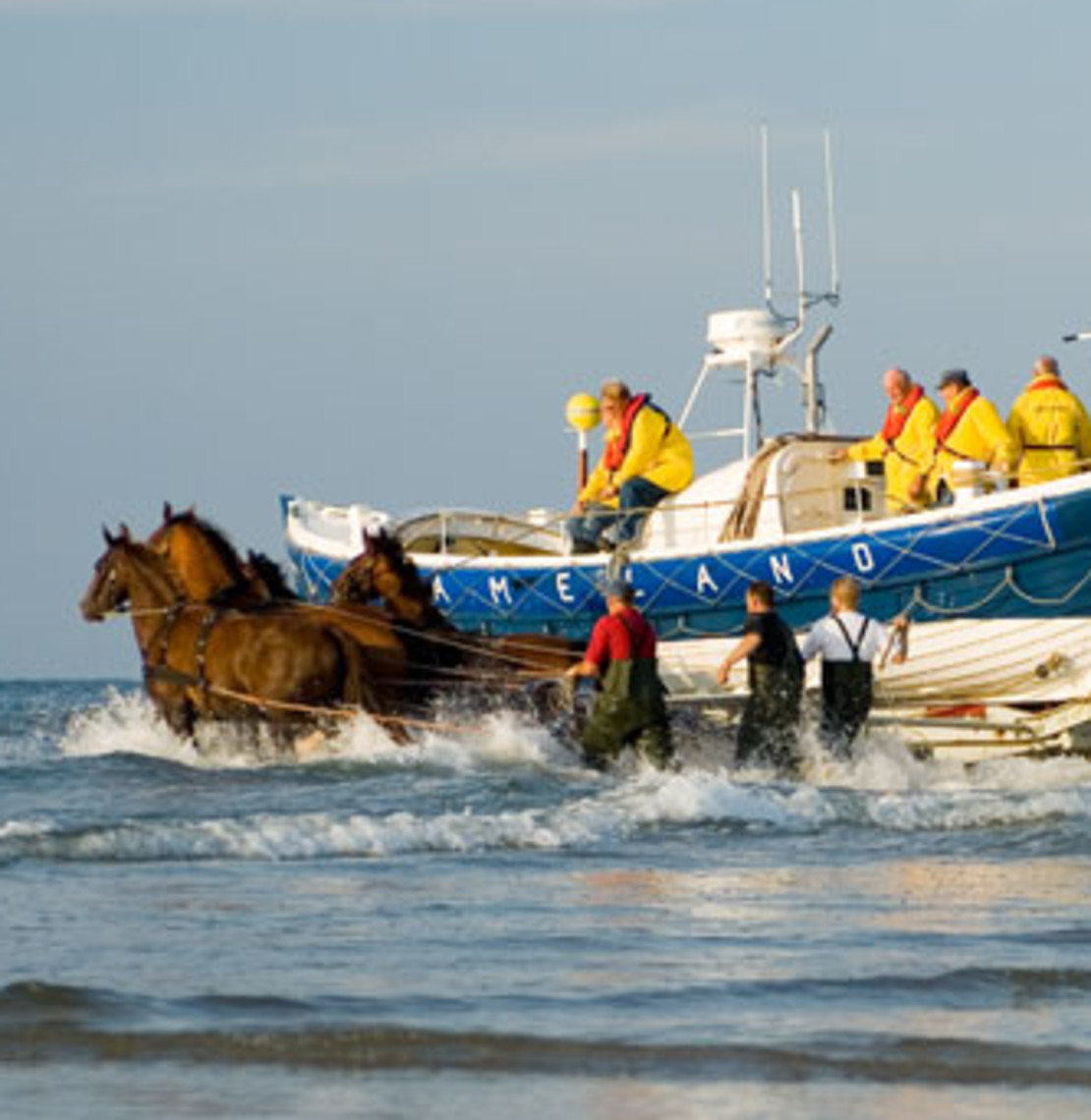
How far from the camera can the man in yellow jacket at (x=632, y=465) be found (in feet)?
86.2

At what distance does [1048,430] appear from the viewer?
2439 centimetres

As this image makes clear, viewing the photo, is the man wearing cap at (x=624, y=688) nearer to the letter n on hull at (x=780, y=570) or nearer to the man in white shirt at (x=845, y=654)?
the man in white shirt at (x=845, y=654)

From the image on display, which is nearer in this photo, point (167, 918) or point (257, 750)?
point (167, 918)

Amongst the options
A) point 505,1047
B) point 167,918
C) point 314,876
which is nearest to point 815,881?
point 314,876

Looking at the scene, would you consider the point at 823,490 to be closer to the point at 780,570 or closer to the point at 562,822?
the point at 780,570

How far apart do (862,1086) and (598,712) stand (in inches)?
406

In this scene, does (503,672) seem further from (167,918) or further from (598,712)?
(167,918)

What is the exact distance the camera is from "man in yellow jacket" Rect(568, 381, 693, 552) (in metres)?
26.3

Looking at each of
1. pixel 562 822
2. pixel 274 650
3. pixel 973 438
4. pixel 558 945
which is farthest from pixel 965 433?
pixel 558 945

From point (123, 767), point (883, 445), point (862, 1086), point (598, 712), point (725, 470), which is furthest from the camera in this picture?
point (725, 470)

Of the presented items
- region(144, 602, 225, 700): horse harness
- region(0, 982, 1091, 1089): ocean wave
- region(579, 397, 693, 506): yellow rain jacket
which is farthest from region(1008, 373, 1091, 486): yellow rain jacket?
region(0, 982, 1091, 1089): ocean wave

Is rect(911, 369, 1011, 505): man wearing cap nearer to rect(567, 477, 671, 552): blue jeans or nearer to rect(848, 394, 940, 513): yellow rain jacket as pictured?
rect(848, 394, 940, 513): yellow rain jacket

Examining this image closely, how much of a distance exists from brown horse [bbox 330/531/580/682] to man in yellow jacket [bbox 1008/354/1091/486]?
4135 mm

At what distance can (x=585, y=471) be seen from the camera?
94.3 ft
